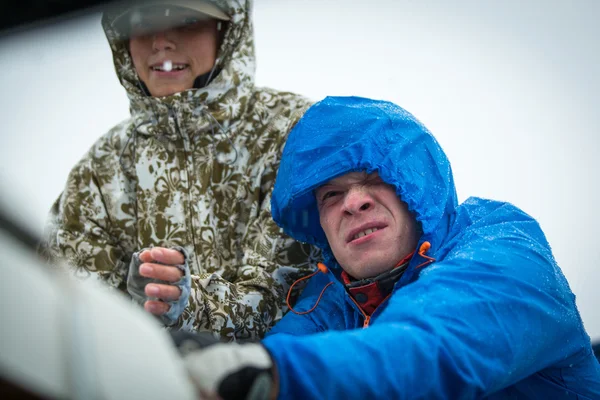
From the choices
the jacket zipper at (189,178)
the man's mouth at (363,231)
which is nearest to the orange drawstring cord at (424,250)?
the man's mouth at (363,231)

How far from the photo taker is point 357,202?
1.67 meters

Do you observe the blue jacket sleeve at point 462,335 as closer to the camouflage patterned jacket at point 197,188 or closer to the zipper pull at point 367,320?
the zipper pull at point 367,320

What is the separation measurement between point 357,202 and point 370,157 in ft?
0.38

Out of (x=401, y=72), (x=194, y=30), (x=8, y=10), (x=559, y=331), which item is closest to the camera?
(x=8, y=10)

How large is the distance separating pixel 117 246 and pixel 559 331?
1.35 meters

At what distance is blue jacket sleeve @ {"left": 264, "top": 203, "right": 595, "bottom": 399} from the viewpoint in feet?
3.04

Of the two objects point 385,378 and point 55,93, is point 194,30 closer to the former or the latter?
point 55,93

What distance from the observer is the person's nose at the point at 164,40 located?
2.16 meters

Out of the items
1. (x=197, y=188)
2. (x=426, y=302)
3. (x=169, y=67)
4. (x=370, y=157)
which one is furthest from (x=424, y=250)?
(x=169, y=67)

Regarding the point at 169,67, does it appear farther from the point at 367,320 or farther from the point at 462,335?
the point at 462,335

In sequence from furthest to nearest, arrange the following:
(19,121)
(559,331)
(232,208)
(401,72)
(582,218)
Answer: (401,72)
(582,218)
(232,208)
(559,331)
(19,121)

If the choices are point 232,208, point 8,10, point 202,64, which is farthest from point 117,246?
point 8,10

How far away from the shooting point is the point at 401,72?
2.94 meters

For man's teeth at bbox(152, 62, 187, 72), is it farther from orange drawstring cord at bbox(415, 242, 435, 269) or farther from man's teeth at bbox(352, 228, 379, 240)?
orange drawstring cord at bbox(415, 242, 435, 269)
